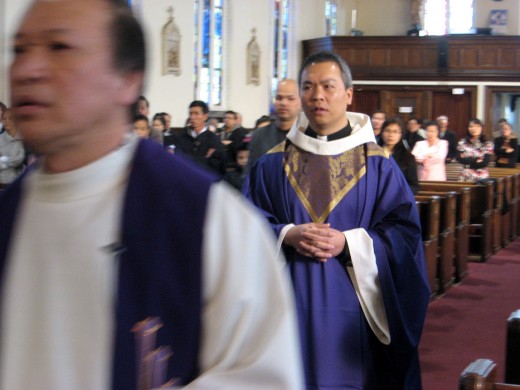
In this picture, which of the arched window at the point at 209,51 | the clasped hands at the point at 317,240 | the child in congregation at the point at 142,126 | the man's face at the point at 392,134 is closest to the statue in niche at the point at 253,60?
the arched window at the point at 209,51

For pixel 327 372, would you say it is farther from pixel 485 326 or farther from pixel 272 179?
pixel 485 326

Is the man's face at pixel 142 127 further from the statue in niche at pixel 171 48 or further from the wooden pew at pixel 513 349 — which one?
the statue in niche at pixel 171 48

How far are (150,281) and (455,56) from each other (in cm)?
2159

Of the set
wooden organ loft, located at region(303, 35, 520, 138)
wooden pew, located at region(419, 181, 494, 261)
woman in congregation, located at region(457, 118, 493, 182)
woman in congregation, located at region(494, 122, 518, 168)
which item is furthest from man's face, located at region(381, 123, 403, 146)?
wooden organ loft, located at region(303, 35, 520, 138)

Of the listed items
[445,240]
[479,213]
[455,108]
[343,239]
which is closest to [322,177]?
[343,239]

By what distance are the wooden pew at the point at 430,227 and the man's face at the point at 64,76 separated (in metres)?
6.44

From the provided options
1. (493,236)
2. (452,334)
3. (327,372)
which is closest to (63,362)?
(327,372)

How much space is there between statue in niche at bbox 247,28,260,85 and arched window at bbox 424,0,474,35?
6001 millimetres

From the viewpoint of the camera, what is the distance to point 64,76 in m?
1.29

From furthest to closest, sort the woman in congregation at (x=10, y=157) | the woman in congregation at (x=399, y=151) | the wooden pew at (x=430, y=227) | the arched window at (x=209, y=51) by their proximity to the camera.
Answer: the arched window at (x=209, y=51), the woman in congregation at (x=10, y=157), the wooden pew at (x=430, y=227), the woman in congregation at (x=399, y=151)

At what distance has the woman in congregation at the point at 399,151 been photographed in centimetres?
Result: 641

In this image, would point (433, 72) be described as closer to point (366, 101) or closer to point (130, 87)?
point (366, 101)

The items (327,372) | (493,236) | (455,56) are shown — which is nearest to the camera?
(327,372)

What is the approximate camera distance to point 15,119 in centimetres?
133
